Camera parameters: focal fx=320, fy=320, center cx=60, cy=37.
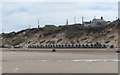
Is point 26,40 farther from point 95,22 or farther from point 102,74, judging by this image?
point 102,74

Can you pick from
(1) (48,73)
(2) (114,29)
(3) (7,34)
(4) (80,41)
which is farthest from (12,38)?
(1) (48,73)

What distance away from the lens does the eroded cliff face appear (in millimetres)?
86838

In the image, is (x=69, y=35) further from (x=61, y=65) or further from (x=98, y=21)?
(x=61, y=65)

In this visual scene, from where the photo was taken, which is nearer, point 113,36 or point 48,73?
point 48,73

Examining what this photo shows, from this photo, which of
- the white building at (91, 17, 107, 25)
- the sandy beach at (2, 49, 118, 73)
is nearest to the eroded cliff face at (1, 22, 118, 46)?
the white building at (91, 17, 107, 25)

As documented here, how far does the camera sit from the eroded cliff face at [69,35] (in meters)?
86.8

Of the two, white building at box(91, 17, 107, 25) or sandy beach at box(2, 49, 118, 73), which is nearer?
sandy beach at box(2, 49, 118, 73)

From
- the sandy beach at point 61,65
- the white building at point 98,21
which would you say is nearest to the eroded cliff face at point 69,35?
the white building at point 98,21

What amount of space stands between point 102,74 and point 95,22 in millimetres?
102117

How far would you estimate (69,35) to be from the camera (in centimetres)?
9881

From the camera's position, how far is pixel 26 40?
119 meters

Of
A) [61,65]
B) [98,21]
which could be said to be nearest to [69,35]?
[98,21]

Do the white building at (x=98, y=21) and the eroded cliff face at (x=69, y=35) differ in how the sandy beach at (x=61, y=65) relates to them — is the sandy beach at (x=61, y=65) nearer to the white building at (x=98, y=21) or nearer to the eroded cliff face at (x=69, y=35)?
the eroded cliff face at (x=69, y=35)

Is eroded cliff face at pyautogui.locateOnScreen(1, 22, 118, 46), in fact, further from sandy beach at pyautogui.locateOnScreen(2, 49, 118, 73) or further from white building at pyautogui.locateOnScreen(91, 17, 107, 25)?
sandy beach at pyautogui.locateOnScreen(2, 49, 118, 73)
